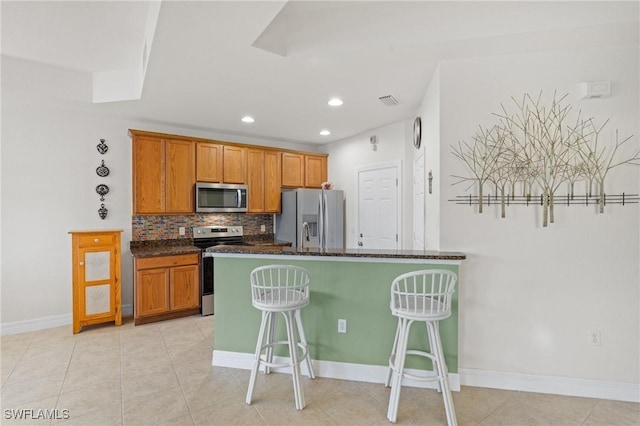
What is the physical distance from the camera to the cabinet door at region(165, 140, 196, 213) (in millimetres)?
4391

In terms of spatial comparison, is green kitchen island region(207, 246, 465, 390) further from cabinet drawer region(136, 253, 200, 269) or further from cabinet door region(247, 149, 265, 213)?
cabinet door region(247, 149, 265, 213)

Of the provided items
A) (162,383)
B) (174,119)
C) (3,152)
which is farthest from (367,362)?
(3,152)

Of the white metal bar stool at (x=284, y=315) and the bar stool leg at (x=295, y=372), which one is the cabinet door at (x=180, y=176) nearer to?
the white metal bar stool at (x=284, y=315)

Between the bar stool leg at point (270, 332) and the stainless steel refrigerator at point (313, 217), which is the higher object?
the stainless steel refrigerator at point (313, 217)

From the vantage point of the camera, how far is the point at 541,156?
2.52m

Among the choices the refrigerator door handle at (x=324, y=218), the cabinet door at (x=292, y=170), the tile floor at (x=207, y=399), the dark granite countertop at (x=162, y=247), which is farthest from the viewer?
the cabinet door at (x=292, y=170)

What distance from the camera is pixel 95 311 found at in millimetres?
3840

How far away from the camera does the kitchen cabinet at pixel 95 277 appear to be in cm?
373

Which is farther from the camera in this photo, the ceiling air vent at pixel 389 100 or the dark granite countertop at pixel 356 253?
the ceiling air vent at pixel 389 100

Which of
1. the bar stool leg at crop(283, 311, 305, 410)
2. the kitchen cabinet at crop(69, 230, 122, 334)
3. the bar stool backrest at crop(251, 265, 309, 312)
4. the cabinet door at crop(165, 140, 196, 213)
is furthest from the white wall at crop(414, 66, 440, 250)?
the kitchen cabinet at crop(69, 230, 122, 334)

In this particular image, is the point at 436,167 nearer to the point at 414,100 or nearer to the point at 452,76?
the point at 452,76

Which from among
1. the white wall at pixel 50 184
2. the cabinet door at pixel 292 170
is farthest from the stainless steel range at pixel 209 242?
the cabinet door at pixel 292 170

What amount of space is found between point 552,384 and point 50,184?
5.38 meters

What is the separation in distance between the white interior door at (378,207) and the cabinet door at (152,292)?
2.76 metres
